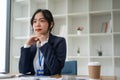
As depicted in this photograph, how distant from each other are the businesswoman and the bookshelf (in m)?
1.87

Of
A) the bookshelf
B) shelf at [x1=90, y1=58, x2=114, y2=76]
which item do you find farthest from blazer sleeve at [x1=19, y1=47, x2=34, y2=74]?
shelf at [x1=90, y1=58, x2=114, y2=76]

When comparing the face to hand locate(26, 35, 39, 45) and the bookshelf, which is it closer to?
hand locate(26, 35, 39, 45)

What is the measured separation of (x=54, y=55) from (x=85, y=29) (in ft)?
7.33

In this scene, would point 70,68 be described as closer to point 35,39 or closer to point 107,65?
point 35,39

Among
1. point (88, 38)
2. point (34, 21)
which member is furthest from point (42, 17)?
point (88, 38)

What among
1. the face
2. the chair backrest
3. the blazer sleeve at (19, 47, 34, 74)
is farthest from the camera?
the chair backrest

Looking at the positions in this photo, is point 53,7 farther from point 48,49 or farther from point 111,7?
point 48,49

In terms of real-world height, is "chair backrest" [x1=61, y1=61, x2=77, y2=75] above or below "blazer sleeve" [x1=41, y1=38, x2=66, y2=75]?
below

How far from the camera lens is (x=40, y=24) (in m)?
1.57

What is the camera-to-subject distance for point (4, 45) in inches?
160

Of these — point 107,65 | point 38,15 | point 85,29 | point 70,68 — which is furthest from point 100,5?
point 38,15

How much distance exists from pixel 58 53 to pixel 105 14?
221cm

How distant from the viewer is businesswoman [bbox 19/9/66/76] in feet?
5.24

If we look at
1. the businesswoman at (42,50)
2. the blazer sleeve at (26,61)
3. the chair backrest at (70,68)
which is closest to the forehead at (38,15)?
the businesswoman at (42,50)
